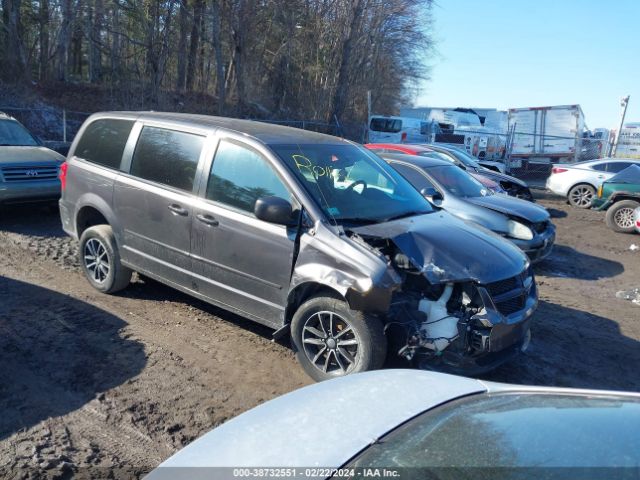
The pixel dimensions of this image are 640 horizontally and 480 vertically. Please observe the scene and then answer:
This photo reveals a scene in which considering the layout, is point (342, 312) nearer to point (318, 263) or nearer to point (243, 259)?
point (318, 263)

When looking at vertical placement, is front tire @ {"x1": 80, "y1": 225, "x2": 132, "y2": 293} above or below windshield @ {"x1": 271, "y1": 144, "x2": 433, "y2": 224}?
below

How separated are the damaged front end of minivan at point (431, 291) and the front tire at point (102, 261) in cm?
243

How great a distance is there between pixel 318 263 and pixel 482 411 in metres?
2.12

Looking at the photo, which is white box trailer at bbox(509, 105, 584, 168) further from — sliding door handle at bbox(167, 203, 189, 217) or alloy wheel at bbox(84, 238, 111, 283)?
sliding door handle at bbox(167, 203, 189, 217)

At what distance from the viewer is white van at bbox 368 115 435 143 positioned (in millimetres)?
25461

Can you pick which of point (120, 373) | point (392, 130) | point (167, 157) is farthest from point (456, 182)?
point (392, 130)

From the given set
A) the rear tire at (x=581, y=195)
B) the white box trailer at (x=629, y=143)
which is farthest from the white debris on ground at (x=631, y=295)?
the white box trailer at (x=629, y=143)

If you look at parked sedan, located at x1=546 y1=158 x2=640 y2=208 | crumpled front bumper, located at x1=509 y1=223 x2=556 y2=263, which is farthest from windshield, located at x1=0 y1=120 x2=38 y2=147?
parked sedan, located at x1=546 y1=158 x2=640 y2=208

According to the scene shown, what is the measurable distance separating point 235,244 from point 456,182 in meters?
5.37

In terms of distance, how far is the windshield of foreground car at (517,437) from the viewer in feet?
5.51

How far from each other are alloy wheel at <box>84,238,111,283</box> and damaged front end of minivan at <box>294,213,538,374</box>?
8.73 feet

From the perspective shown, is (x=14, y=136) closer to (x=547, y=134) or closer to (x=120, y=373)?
(x=120, y=373)

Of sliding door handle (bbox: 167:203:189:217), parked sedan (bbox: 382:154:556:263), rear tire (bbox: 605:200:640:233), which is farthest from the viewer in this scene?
rear tire (bbox: 605:200:640:233)

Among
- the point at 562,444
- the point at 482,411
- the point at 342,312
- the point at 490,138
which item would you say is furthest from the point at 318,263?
the point at 490,138
